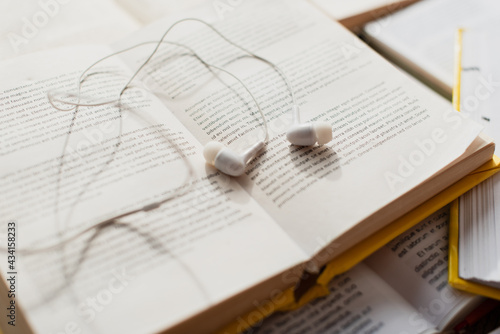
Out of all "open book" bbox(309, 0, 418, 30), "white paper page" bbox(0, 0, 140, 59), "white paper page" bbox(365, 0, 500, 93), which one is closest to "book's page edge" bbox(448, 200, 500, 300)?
"white paper page" bbox(365, 0, 500, 93)

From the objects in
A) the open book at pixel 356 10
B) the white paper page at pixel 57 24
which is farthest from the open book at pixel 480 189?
the white paper page at pixel 57 24

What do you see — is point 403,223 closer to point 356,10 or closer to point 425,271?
point 425,271

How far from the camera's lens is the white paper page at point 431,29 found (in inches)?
31.3

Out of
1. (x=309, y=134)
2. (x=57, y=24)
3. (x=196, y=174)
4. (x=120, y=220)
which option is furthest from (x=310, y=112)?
(x=57, y=24)

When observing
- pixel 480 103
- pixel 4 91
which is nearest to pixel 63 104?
pixel 4 91

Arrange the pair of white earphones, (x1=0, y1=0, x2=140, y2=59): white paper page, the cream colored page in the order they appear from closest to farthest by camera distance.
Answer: the cream colored page
the pair of white earphones
(x1=0, y1=0, x2=140, y2=59): white paper page

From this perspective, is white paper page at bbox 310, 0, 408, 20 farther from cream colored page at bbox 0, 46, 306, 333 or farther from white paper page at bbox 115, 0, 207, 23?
cream colored page at bbox 0, 46, 306, 333

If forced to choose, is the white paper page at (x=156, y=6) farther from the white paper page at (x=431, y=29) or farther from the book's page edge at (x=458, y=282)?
the book's page edge at (x=458, y=282)

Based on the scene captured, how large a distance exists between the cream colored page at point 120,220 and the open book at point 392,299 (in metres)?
0.08

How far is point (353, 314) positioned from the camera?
0.53 metres

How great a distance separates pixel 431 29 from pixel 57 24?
67 centimetres

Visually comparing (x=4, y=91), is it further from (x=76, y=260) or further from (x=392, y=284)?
(x=392, y=284)

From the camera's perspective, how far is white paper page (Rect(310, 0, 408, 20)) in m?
0.85

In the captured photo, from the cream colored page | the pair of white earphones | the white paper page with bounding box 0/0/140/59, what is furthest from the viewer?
the white paper page with bounding box 0/0/140/59
